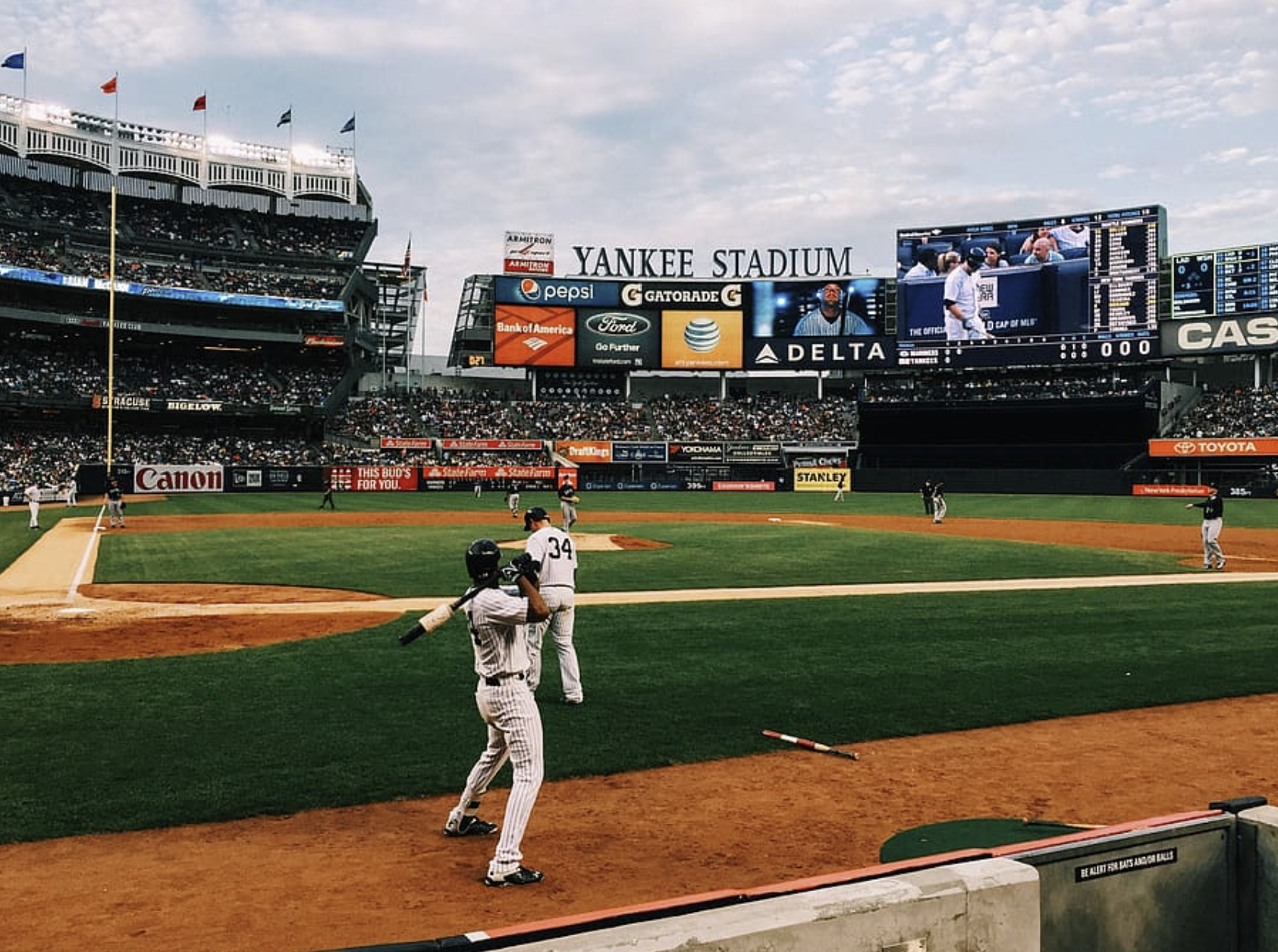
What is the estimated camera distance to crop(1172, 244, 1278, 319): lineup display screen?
188 feet

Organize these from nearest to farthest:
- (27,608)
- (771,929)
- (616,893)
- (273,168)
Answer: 1. (771,929)
2. (616,893)
3. (27,608)
4. (273,168)

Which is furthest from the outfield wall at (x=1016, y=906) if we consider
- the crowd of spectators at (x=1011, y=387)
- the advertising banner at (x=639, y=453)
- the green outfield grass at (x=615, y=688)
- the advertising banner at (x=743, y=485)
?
the advertising banner at (x=639, y=453)

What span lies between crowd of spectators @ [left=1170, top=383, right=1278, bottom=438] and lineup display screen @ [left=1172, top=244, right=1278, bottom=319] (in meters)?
5.48

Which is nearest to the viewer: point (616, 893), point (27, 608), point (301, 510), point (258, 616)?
point (616, 893)

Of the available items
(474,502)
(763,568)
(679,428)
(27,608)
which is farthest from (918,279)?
(27,608)

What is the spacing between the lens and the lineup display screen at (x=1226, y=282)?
57.2 m

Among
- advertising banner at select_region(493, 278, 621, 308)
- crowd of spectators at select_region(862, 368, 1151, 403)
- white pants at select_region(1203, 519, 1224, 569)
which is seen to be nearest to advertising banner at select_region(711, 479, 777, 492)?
crowd of spectators at select_region(862, 368, 1151, 403)

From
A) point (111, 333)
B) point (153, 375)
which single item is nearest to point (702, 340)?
point (153, 375)

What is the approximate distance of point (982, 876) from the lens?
3238 millimetres

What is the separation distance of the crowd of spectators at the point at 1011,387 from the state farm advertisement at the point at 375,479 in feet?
106

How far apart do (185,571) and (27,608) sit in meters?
4.88

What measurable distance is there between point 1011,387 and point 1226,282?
1400cm

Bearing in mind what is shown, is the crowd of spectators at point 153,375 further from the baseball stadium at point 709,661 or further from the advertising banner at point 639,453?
the advertising banner at point 639,453

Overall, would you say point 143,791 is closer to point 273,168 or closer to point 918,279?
point 918,279
